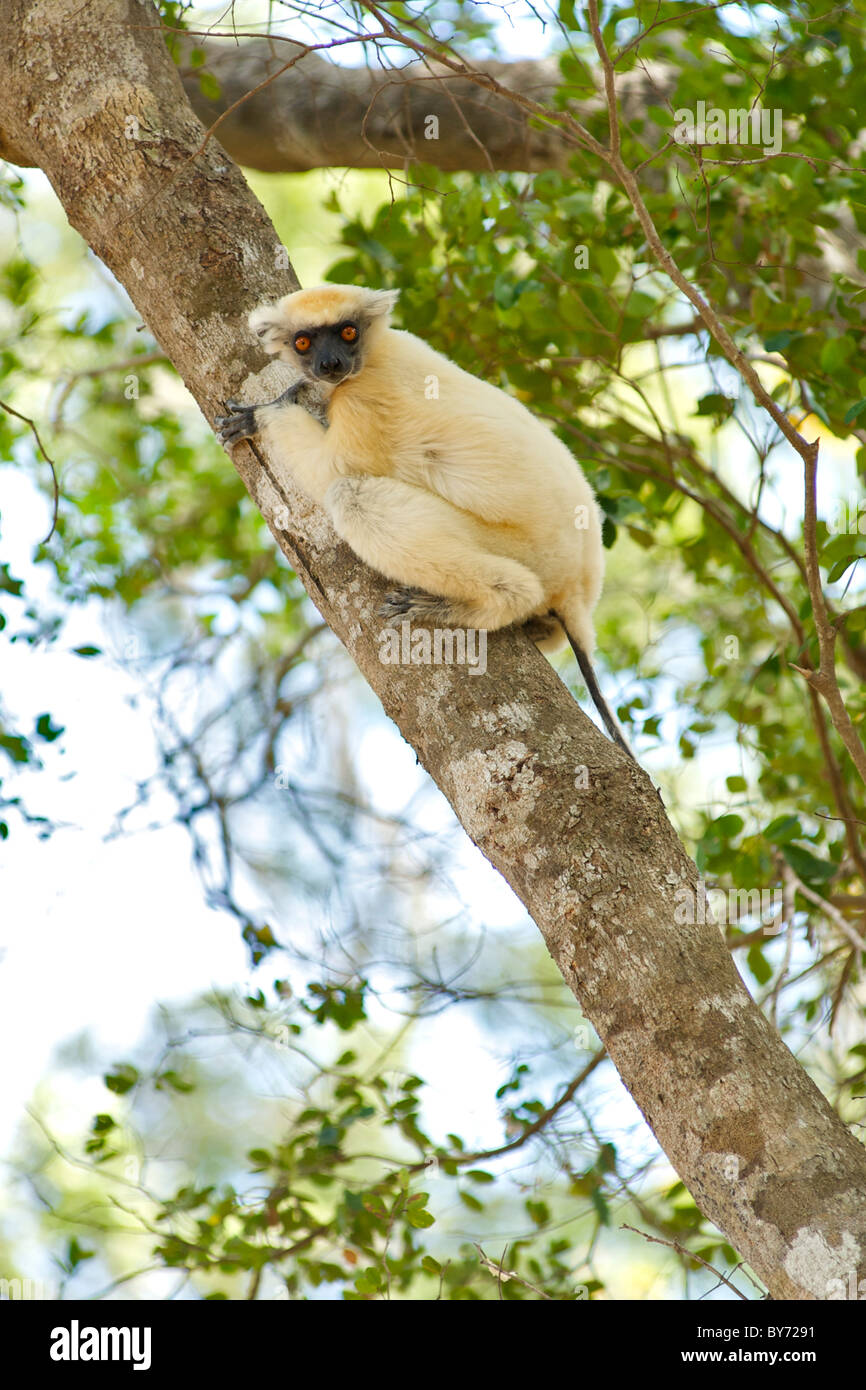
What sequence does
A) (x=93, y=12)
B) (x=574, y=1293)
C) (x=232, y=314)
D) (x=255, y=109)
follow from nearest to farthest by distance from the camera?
1. (x=232, y=314)
2. (x=93, y=12)
3. (x=574, y=1293)
4. (x=255, y=109)

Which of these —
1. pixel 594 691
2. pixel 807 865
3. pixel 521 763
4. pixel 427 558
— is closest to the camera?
pixel 521 763

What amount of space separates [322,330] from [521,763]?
1885 millimetres

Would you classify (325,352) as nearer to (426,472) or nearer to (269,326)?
(269,326)

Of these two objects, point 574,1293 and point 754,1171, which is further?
point 574,1293

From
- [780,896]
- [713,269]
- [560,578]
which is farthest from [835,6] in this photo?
[780,896]

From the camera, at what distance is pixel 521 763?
2.82m

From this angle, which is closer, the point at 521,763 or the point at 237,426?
the point at 521,763

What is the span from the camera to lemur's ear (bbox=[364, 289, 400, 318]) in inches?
163

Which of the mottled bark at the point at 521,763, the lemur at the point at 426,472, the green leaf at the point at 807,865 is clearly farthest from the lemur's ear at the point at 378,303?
the green leaf at the point at 807,865

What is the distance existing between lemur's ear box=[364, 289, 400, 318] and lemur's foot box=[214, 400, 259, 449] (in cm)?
92

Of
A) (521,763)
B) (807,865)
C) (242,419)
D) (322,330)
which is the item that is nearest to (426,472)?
(322,330)

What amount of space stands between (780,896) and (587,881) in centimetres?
243

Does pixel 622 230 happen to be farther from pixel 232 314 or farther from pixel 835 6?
pixel 232 314

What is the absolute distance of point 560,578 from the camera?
399cm
